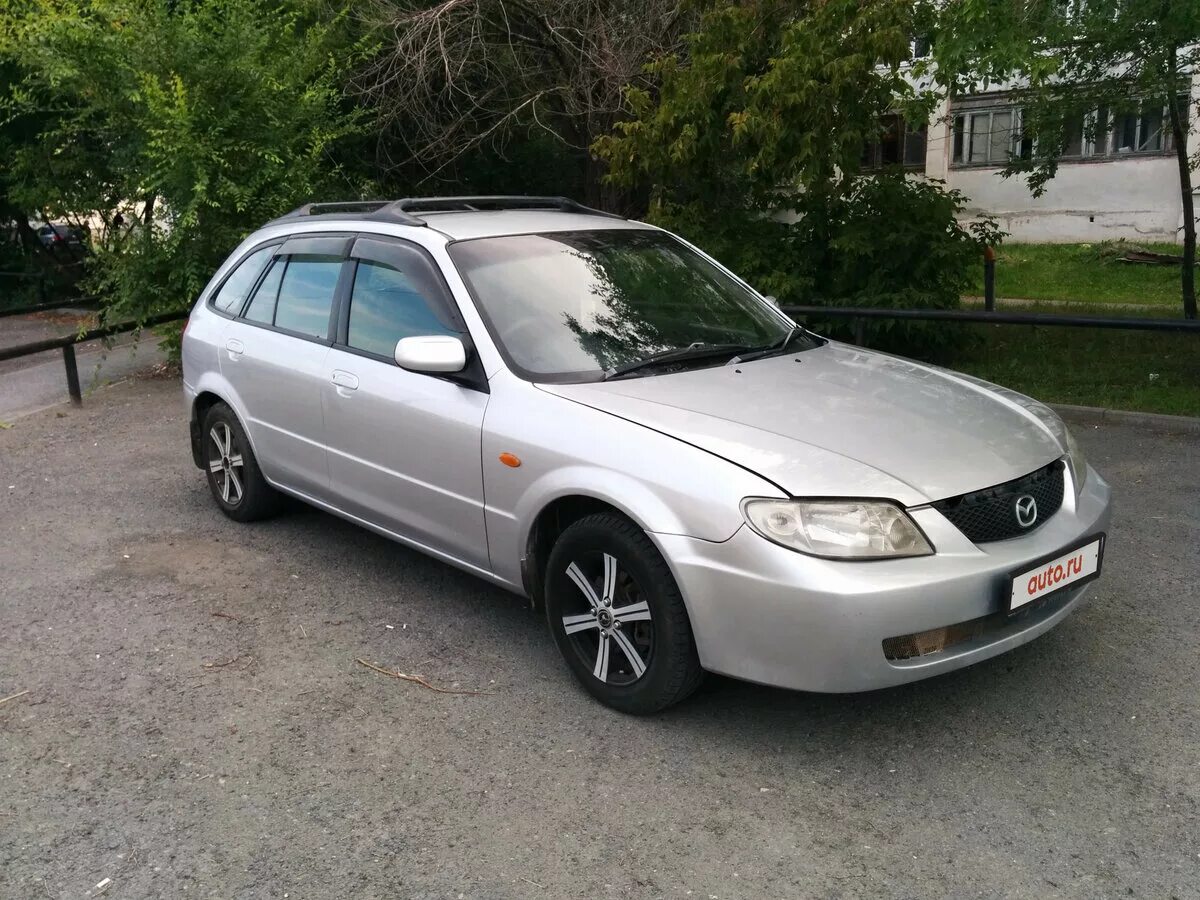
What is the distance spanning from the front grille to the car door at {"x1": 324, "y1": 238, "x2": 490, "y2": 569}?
5.79ft

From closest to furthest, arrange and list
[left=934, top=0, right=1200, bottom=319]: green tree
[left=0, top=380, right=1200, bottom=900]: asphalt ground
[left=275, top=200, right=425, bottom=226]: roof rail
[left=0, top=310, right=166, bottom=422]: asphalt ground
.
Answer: [left=0, top=380, right=1200, bottom=900]: asphalt ground → [left=275, top=200, right=425, bottom=226]: roof rail → [left=934, top=0, right=1200, bottom=319]: green tree → [left=0, top=310, right=166, bottom=422]: asphalt ground

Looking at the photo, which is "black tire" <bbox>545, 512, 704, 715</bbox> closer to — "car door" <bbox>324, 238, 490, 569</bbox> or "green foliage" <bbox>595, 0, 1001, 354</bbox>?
"car door" <bbox>324, 238, 490, 569</bbox>

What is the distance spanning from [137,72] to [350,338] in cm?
653

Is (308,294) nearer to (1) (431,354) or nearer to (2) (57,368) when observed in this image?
(1) (431,354)

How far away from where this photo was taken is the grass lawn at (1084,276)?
15.6 m

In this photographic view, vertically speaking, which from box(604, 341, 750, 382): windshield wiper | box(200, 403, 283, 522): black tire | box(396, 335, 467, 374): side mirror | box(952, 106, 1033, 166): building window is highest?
box(952, 106, 1033, 166): building window

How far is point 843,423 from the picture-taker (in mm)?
3953

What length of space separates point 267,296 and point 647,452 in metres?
2.89

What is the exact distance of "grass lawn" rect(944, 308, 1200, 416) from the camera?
8.62m

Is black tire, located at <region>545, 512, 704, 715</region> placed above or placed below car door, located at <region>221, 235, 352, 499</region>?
below

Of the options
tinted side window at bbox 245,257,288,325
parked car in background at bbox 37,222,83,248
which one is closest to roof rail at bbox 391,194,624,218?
tinted side window at bbox 245,257,288,325

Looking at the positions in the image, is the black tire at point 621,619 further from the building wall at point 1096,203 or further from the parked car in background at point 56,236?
the building wall at point 1096,203

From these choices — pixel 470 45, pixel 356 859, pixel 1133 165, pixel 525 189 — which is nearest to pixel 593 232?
pixel 356 859

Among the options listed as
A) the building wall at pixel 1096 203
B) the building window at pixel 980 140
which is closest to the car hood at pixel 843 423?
the building wall at pixel 1096 203
